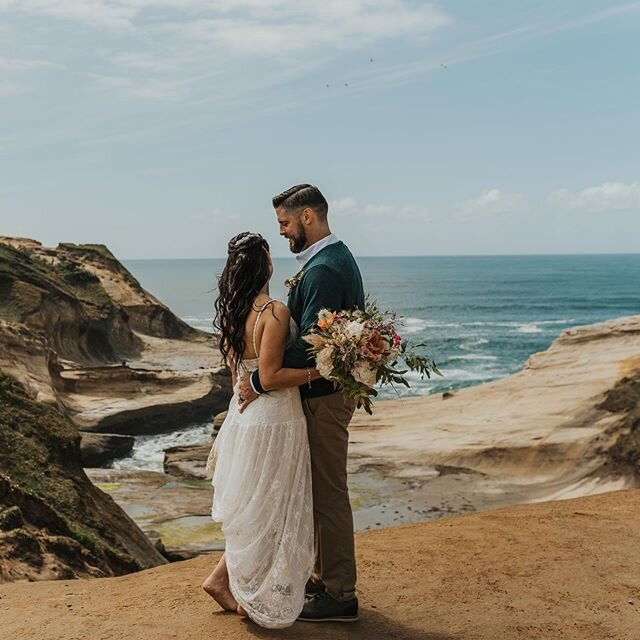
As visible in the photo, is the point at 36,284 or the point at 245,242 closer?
the point at 245,242

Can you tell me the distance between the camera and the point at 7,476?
7.93 meters

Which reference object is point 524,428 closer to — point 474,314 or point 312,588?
point 312,588

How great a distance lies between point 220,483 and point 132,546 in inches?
177

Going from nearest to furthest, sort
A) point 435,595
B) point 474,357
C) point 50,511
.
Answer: point 435,595, point 50,511, point 474,357

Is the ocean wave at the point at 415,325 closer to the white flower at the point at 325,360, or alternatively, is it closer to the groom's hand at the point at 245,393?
the groom's hand at the point at 245,393

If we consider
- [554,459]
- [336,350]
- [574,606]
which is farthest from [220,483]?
[554,459]

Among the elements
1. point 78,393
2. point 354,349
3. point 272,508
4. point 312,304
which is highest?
point 312,304

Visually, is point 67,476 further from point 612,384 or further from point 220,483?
point 612,384

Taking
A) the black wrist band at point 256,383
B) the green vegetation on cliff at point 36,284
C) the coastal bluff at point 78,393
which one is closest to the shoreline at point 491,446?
the coastal bluff at point 78,393

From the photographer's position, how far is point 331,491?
200 inches

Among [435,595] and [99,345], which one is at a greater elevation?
[435,595]

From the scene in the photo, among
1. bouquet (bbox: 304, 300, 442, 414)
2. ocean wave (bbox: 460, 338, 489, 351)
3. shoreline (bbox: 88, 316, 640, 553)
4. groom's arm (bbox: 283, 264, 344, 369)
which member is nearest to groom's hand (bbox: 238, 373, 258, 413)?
groom's arm (bbox: 283, 264, 344, 369)

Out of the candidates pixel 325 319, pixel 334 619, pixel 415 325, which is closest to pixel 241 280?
pixel 325 319

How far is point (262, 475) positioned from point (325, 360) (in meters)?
0.78
